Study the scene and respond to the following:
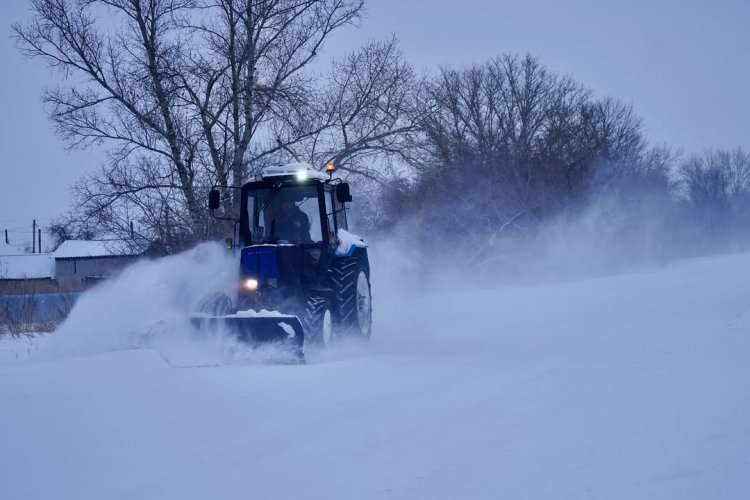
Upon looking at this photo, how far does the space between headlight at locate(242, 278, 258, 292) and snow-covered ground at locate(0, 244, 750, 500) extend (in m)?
0.83

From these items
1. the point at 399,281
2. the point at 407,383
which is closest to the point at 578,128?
the point at 399,281

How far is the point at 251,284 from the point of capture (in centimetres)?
874

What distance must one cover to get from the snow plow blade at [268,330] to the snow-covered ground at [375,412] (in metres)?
0.24

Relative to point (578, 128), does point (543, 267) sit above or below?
below

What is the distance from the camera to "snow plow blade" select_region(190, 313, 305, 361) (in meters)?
7.86

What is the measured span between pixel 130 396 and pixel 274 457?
2.03 meters

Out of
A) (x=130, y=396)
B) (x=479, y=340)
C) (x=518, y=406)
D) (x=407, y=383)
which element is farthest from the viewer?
(x=479, y=340)

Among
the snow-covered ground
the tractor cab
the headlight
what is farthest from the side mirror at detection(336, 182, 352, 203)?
the snow-covered ground

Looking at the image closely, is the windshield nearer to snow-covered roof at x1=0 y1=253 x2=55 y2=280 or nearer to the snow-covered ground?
the snow-covered ground

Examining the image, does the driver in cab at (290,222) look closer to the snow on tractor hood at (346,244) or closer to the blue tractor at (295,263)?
the blue tractor at (295,263)

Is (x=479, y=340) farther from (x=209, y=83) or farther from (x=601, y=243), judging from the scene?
(x=601, y=243)

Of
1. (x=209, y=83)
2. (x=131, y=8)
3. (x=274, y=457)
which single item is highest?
(x=131, y=8)

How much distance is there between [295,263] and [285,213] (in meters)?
0.84

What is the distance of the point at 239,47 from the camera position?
1783 centimetres
